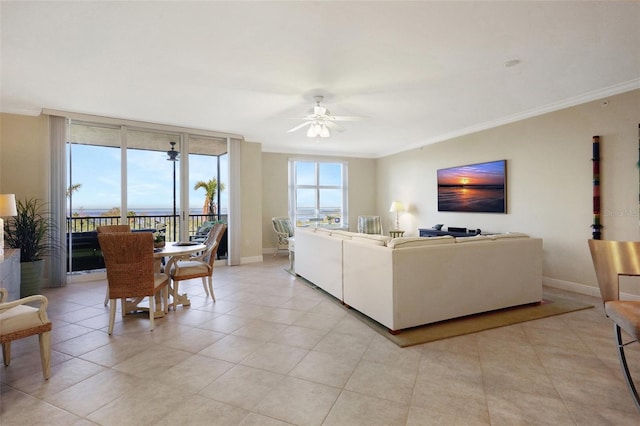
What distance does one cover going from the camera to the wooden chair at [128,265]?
2.79 meters

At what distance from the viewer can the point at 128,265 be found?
2.87m

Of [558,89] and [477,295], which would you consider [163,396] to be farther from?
[558,89]

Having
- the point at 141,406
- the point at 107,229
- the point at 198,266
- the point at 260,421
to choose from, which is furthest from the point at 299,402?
Answer: the point at 107,229

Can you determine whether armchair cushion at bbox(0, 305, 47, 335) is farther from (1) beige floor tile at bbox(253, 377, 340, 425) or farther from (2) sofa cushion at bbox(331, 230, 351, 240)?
(2) sofa cushion at bbox(331, 230, 351, 240)

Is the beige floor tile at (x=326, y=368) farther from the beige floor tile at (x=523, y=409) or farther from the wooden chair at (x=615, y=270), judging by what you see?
the wooden chair at (x=615, y=270)

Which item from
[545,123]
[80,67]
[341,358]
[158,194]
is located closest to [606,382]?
[341,358]

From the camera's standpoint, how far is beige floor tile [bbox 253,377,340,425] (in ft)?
5.60

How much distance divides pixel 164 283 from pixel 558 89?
5282 millimetres

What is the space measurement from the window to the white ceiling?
3.32 m

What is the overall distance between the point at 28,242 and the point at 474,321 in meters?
5.82

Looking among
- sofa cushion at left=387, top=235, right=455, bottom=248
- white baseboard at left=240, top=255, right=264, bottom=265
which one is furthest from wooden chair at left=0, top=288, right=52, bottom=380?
white baseboard at left=240, top=255, right=264, bottom=265

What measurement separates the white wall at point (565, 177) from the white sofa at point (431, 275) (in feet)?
3.48

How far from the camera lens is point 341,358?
7.78ft

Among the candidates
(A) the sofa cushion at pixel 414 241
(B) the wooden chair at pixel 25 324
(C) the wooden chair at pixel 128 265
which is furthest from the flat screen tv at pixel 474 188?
(B) the wooden chair at pixel 25 324
